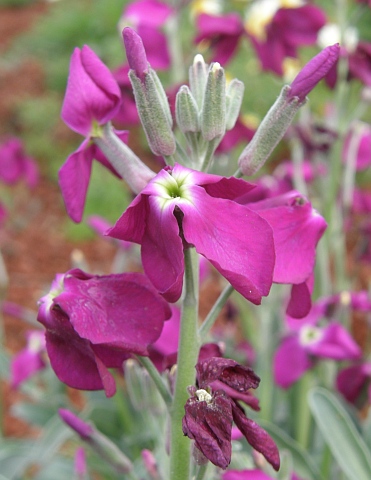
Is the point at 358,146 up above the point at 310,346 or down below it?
above

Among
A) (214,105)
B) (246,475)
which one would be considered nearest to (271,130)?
(214,105)

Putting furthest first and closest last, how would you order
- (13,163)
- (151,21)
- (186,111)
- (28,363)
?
(13,163), (151,21), (28,363), (186,111)

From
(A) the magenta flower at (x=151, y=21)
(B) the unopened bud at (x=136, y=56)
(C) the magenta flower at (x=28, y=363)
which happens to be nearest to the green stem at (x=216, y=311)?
(B) the unopened bud at (x=136, y=56)

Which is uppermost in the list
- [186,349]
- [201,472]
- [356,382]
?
[186,349]

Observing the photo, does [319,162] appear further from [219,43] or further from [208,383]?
[208,383]

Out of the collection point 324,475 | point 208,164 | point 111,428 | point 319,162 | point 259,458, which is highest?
point 208,164

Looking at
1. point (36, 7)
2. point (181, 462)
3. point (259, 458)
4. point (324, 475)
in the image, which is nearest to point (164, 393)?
point (181, 462)

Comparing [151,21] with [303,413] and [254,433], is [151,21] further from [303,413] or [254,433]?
[254,433]

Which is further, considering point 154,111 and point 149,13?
point 149,13
